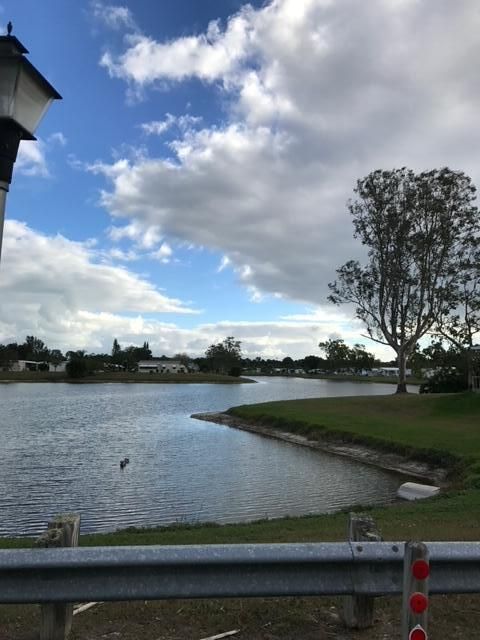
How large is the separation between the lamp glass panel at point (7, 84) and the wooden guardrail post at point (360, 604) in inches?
165

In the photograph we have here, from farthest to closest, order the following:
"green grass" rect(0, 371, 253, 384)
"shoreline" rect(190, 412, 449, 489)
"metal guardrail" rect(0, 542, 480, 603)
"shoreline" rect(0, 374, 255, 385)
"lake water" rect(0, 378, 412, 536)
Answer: "green grass" rect(0, 371, 253, 384) → "shoreline" rect(0, 374, 255, 385) → "shoreline" rect(190, 412, 449, 489) → "lake water" rect(0, 378, 412, 536) → "metal guardrail" rect(0, 542, 480, 603)

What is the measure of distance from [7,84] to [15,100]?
12cm

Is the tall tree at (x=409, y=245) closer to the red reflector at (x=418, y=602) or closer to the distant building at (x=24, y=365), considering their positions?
the red reflector at (x=418, y=602)

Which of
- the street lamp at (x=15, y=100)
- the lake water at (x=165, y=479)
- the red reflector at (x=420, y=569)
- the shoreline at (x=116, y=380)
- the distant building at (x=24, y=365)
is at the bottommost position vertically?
the lake water at (x=165, y=479)

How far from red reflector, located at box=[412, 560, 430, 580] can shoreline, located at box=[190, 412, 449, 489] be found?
650 inches

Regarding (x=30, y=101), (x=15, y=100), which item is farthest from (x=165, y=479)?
(x=15, y=100)

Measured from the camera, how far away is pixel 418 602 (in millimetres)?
3643

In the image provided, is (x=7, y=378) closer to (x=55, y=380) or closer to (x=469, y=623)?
(x=55, y=380)

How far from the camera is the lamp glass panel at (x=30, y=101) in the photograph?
4746 millimetres

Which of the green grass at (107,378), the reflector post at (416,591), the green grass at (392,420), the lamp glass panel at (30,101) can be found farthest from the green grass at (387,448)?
the green grass at (107,378)

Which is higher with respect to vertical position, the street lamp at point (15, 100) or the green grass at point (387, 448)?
the street lamp at point (15, 100)

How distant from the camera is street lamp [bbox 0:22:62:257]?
15.1ft

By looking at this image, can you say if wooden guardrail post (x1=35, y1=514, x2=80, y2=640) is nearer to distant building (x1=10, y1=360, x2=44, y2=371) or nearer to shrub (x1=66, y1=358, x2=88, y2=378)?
shrub (x1=66, y1=358, x2=88, y2=378)

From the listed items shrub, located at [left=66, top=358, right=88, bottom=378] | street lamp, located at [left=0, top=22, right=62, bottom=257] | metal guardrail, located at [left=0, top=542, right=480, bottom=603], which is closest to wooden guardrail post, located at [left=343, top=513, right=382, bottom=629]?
metal guardrail, located at [left=0, top=542, right=480, bottom=603]
